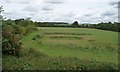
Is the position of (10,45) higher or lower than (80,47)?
higher

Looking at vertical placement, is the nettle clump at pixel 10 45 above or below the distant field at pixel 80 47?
above

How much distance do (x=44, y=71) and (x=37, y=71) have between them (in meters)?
0.34

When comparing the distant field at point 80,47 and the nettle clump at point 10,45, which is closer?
the nettle clump at point 10,45

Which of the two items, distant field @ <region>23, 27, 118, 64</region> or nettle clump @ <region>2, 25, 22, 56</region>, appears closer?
nettle clump @ <region>2, 25, 22, 56</region>

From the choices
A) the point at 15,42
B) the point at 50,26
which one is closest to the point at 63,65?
the point at 15,42

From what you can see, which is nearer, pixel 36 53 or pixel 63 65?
pixel 63 65

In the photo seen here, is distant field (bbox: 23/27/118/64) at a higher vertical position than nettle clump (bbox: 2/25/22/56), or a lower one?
lower

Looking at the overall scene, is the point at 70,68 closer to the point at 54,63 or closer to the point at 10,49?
the point at 54,63

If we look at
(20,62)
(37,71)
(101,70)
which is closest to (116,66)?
(101,70)

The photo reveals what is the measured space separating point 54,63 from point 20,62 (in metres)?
1.87

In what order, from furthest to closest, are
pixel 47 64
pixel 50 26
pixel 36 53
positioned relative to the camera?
pixel 50 26, pixel 36 53, pixel 47 64

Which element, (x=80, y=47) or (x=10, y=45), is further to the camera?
(x=80, y=47)

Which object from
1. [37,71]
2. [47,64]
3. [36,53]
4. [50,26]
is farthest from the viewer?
[50,26]

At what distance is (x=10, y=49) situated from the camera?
17.1m
